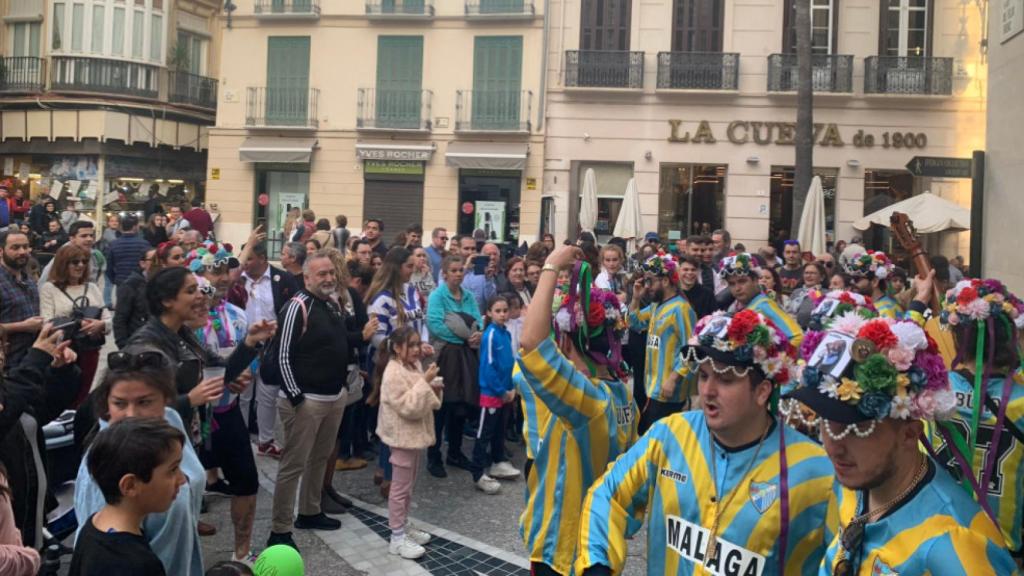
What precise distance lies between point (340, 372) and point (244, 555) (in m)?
1.32

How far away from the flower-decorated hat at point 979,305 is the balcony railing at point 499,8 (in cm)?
2084

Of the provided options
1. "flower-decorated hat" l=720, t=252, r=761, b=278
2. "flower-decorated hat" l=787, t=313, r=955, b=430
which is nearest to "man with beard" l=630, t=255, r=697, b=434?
"flower-decorated hat" l=720, t=252, r=761, b=278

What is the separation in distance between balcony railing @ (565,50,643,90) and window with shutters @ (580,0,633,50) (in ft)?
1.02

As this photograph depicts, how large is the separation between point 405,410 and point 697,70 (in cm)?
1866

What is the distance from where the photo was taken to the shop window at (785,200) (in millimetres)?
22922

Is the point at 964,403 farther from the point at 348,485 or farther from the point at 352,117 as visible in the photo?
the point at 352,117

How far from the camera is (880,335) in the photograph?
8.19 feet

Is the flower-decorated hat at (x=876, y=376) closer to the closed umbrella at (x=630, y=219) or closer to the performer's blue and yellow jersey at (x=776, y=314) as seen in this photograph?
the performer's blue and yellow jersey at (x=776, y=314)

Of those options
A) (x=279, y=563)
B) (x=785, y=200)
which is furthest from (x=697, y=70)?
(x=279, y=563)

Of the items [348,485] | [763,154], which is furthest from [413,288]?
[763,154]

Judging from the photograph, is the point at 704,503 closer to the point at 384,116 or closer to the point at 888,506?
the point at 888,506

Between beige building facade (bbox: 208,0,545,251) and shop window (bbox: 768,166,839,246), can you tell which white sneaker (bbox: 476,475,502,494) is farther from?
shop window (bbox: 768,166,839,246)

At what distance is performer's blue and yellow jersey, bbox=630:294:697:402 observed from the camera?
23.8 ft

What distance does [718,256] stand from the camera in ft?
42.1
